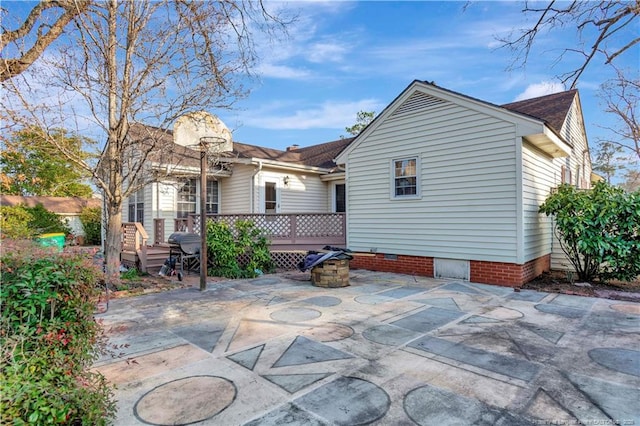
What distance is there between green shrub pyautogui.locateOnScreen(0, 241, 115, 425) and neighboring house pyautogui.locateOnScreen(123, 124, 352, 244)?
328 inches

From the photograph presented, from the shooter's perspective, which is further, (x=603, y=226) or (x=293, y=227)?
(x=293, y=227)

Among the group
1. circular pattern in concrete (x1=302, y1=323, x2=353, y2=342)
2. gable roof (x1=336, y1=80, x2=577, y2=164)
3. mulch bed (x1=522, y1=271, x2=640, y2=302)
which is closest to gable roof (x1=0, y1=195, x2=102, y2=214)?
gable roof (x1=336, y1=80, x2=577, y2=164)

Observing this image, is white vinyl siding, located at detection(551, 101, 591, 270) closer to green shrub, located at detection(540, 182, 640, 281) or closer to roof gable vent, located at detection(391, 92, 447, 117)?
green shrub, located at detection(540, 182, 640, 281)

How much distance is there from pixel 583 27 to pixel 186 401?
8.30m

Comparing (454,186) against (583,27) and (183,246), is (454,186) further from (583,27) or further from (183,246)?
(183,246)

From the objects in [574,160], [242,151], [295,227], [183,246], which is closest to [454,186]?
[295,227]

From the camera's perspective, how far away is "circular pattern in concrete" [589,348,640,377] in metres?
3.29

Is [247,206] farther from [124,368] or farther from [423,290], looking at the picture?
[124,368]

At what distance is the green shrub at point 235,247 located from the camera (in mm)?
8844

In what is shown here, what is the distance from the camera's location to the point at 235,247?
893 cm

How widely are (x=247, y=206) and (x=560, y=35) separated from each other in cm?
978

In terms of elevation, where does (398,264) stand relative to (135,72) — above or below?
below

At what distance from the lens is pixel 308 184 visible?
13656 mm

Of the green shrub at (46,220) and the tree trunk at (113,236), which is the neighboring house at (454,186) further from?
the green shrub at (46,220)
